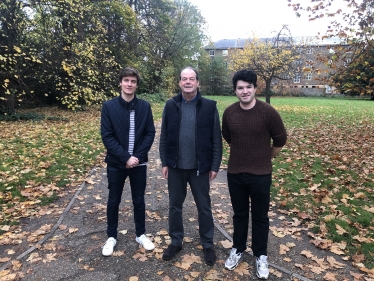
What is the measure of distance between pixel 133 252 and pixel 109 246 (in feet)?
1.03

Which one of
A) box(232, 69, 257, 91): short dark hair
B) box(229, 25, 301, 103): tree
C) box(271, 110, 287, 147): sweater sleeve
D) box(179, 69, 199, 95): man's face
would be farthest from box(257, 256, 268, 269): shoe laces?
box(229, 25, 301, 103): tree

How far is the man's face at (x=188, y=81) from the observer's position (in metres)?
3.20

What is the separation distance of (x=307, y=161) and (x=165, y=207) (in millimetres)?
4372

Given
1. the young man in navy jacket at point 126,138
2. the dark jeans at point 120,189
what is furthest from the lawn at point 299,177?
the young man in navy jacket at point 126,138

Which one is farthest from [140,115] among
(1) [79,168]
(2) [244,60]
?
(2) [244,60]

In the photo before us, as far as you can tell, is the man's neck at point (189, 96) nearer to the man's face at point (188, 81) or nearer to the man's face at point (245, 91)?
the man's face at point (188, 81)

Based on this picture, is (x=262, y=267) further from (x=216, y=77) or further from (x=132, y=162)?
(x=216, y=77)

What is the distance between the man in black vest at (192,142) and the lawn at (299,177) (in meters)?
1.85

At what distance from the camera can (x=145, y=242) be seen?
3809mm

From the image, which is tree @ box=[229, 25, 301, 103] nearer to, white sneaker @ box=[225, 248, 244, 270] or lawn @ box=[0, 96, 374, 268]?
lawn @ box=[0, 96, 374, 268]

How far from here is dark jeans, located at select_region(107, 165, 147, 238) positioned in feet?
11.8

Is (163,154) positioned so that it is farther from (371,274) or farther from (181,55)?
(181,55)

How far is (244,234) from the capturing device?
347 cm

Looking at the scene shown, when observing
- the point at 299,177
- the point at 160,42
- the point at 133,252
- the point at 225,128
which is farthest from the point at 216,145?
the point at 160,42
